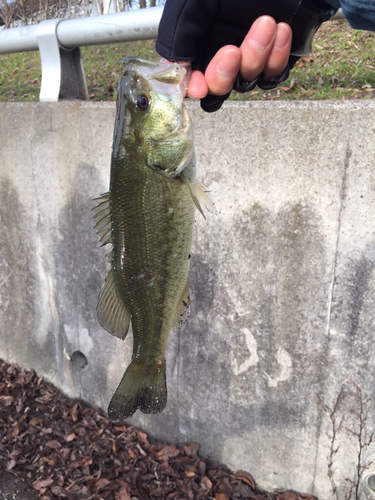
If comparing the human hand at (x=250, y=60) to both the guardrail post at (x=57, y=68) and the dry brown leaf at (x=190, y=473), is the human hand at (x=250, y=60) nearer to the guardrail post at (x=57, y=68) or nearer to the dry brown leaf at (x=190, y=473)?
the guardrail post at (x=57, y=68)

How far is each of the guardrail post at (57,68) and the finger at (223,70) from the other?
242cm

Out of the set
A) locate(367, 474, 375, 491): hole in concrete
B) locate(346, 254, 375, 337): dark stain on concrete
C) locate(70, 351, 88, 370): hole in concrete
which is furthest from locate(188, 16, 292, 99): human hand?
locate(70, 351, 88, 370): hole in concrete

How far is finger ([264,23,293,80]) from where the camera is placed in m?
1.70

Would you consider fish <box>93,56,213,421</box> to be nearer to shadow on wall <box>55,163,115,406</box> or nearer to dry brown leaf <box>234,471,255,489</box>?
shadow on wall <box>55,163,115,406</box>

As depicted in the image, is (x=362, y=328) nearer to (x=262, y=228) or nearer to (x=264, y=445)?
(x=262, y=228)

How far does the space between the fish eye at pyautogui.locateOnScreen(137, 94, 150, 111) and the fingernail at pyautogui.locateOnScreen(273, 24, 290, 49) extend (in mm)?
593

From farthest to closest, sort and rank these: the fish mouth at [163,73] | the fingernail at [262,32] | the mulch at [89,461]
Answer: the mulch at [89,461], the fish mouth at [163,73], the fingernail at [262,32]

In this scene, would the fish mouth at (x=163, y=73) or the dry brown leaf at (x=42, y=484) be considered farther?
the dry brown leaf at (x=42, y=484)

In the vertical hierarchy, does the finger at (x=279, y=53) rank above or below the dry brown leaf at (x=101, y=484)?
above

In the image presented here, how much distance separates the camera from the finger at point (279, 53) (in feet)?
5.58

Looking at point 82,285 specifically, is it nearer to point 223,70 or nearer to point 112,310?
point 112,310

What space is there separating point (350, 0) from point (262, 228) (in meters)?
1.66

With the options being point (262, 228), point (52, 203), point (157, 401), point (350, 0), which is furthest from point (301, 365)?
point (52, 203)

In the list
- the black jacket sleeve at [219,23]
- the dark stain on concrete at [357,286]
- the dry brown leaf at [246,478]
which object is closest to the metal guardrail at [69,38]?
the black jacket sleeve at [219,23]
